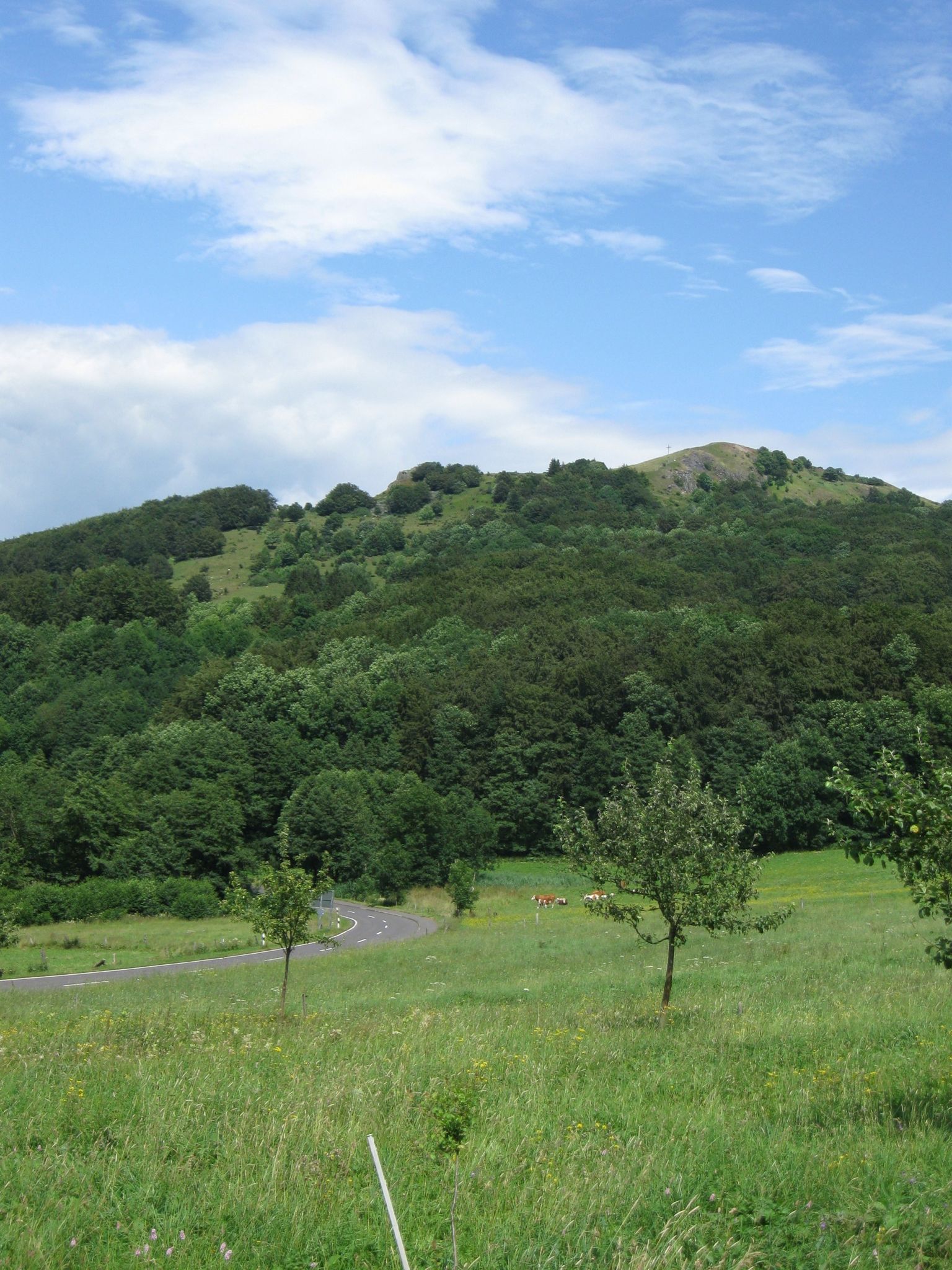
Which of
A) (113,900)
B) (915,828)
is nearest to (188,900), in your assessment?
(113,900)

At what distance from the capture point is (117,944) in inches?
1852

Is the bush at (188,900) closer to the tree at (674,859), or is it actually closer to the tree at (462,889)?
the tree at (462,889)

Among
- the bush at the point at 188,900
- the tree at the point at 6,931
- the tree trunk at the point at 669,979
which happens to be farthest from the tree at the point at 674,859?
the bush at the point at 188,900

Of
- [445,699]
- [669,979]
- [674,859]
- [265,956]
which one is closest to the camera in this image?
[669,979]

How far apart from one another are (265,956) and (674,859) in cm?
2867

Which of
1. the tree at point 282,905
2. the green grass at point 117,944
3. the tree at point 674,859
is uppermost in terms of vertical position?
the tree at point 674,859

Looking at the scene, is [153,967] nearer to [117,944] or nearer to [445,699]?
[117,944]

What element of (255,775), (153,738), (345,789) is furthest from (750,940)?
(153,738)

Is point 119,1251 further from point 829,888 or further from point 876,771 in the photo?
point 829,888

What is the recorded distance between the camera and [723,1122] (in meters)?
8.96

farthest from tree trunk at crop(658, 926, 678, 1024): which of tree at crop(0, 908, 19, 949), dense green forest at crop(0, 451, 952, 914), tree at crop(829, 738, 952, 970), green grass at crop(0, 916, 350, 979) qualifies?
tree at crop(0, 908, 19, 949)

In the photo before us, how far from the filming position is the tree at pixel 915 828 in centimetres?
906

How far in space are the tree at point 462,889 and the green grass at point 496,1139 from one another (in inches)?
1663

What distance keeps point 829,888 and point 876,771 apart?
159 ft
